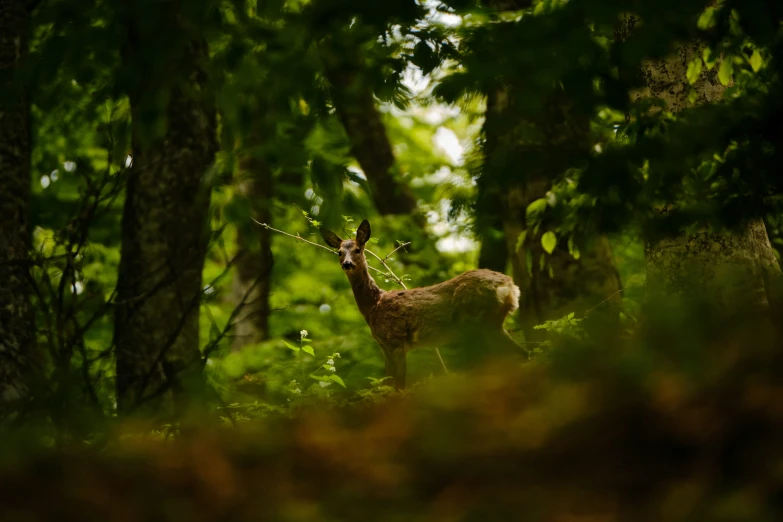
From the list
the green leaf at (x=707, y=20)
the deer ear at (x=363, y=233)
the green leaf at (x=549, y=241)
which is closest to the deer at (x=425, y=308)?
the deer ear at (x=363, y=233)

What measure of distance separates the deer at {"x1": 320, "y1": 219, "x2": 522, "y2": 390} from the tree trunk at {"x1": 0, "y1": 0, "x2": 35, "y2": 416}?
2.60 m

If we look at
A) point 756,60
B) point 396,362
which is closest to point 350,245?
point 396,362

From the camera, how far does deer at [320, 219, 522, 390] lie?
24.2 feet

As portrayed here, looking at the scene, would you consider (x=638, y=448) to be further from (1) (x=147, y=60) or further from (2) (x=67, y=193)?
(2) (x=67, y=193)

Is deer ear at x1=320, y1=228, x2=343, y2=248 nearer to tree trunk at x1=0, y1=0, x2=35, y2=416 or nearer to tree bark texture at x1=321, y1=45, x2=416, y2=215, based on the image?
tree trunk at x1=0, y1=0, x2=35, y2=416

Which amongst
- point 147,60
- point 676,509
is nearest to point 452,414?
point 676,509

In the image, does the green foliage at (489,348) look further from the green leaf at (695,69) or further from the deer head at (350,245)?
the deer head at (350,245)

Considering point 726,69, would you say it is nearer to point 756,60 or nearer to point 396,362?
point 756,60

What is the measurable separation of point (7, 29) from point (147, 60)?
3.78 metres

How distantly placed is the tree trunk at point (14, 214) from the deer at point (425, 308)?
2.60 meters

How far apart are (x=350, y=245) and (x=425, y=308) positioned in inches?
39.8

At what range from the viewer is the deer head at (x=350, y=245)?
6854 millimetres

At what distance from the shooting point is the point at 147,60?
3125 millimetres

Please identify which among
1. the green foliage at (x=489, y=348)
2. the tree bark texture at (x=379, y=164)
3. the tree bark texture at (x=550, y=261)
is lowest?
the green foliage at (x=489, y=348)
